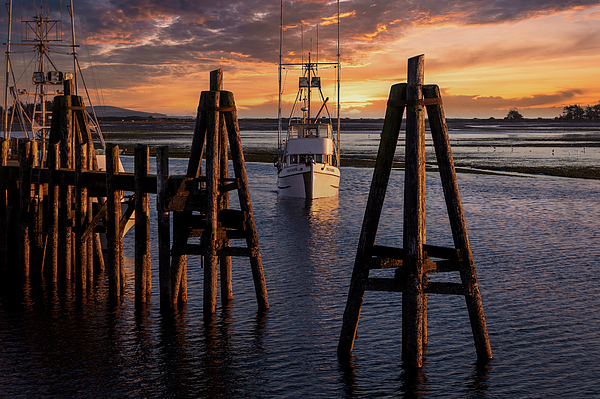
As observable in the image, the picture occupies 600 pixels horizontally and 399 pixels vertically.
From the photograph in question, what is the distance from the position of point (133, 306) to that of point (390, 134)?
7.41 m

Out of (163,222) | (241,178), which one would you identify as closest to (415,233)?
(241,178)

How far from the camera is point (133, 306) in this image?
43.0 ft

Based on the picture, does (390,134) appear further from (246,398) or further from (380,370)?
(246,398)

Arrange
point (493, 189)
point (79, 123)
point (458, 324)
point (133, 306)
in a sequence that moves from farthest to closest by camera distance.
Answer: point (493, 189) < point (79, 123) < point (133, 306) < point (458, 324)

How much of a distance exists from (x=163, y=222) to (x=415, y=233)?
5363 mm

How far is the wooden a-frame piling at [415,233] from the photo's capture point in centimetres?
907

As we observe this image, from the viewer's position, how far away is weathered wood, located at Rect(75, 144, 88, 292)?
45.4 ft

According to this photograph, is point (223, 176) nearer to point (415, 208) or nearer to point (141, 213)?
point (141, 213)

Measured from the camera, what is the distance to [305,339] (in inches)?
440

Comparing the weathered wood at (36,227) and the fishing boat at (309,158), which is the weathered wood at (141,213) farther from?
the fishing boat at (309,158)

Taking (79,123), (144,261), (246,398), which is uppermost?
(79,123)

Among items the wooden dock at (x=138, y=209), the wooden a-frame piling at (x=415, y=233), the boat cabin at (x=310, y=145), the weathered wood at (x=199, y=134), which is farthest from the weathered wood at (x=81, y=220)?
the boat cabin at (x=310, y=145)

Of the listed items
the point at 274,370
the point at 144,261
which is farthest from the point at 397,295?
the point at 144,261

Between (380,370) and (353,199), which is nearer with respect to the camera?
→ (380,370)
